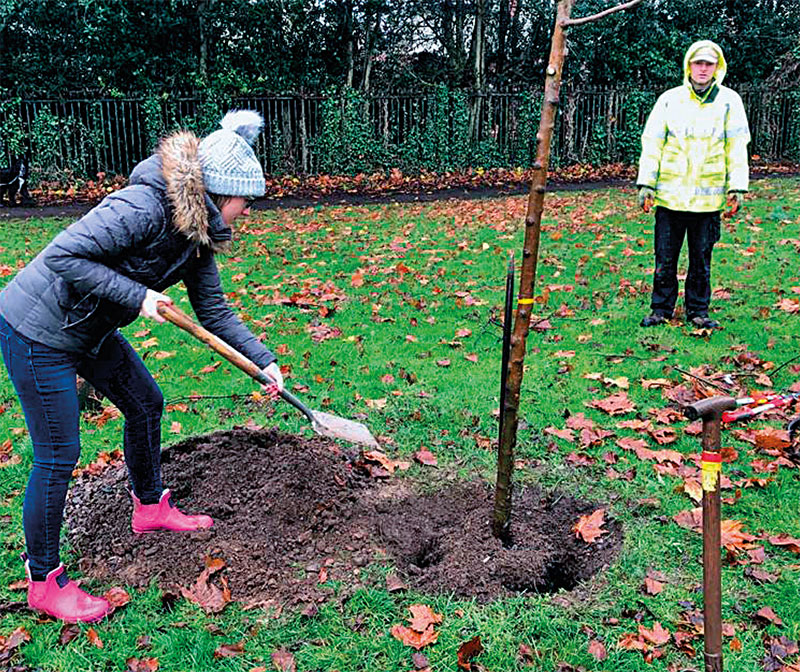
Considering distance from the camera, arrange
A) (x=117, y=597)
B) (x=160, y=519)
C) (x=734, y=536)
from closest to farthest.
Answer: (x=117, y=597) → (x=734, y=536) → (x=160, y=519)

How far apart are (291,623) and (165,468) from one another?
4.51ft

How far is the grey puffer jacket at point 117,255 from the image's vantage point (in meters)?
2.76

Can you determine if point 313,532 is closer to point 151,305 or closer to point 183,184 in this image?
point 151,305

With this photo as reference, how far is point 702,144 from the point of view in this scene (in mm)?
6188

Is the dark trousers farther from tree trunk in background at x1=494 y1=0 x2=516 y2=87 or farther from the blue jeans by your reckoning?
tree trunk in background at x1=494 y1=0 x2=516 y2=87

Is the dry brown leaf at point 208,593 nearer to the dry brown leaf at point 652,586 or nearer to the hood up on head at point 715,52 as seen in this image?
the dry brown leaf at point 652,586

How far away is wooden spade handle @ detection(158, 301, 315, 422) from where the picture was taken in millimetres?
2877

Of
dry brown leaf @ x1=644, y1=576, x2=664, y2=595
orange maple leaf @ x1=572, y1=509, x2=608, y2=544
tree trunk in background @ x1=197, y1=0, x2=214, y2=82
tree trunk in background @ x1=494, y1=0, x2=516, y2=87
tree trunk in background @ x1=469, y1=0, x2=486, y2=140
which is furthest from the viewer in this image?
tree trunk in background @ x1=494, y1=0, x2=516, y2=87

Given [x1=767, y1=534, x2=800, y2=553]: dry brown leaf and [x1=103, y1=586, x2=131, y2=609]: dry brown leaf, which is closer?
[x1=103, y1=586, x2=131, y2=609]: dry brown leaf

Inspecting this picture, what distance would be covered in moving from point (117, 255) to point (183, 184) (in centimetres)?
36

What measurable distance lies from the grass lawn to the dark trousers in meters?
0.27

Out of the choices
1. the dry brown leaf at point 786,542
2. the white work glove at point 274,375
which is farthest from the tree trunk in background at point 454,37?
the dry brown leaf at point 786,542

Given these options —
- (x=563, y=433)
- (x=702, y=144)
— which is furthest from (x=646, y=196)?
(x=563, y=433)

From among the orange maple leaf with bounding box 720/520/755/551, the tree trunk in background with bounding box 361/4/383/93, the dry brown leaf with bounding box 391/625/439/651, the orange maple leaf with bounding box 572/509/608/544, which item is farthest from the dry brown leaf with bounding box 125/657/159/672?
the tree trunk in background with bounding box 361/4/383/93
